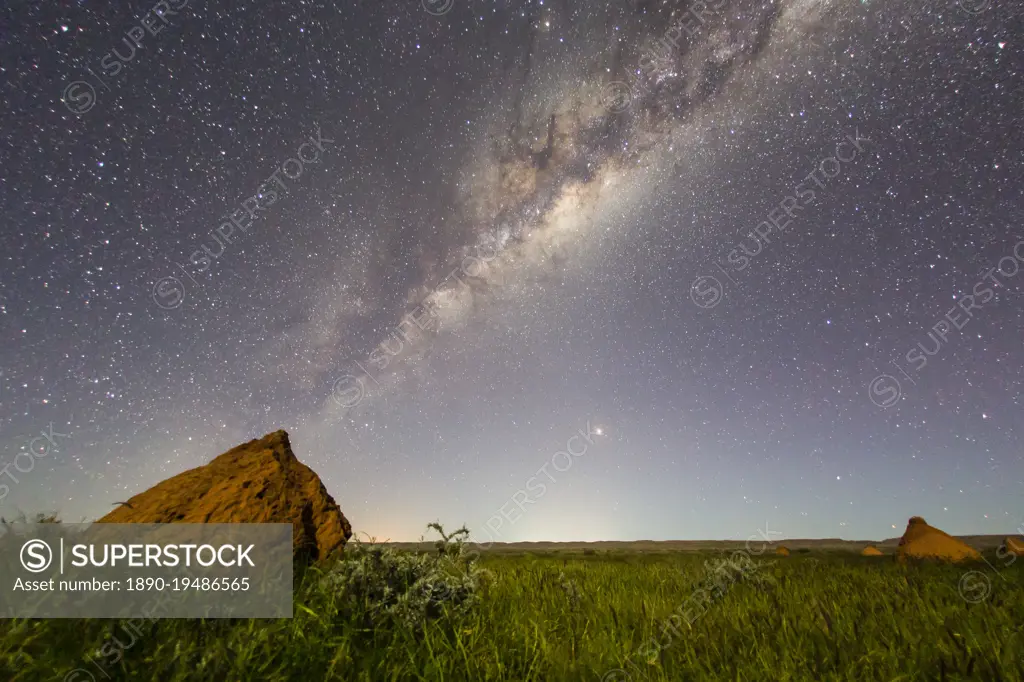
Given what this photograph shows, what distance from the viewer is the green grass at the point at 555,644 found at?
7.99ft

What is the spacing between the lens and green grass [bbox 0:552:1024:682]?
244cm

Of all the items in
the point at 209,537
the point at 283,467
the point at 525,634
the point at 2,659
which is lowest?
the point at 525,634

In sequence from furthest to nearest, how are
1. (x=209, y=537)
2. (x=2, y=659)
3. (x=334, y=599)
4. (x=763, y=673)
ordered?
1. (x=209, y=537)
2. (x=334, y=599)
3. (x=763, y=673)
4. (x=2, y=659)

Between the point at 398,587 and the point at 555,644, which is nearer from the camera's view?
the point at 555,644

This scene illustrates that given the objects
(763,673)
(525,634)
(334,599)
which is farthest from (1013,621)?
(334,599)

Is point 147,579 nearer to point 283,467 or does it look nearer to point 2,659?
point 2,659

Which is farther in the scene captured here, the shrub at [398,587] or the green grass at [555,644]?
the shrub at [398,587]

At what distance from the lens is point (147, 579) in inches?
131

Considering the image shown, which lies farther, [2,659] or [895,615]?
[895,615]

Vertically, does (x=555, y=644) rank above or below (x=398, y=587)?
below

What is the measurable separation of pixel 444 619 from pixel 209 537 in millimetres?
2844

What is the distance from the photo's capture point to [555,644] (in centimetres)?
338

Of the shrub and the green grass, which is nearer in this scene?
the green grass

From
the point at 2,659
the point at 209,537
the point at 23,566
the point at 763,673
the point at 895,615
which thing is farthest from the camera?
the point at 209,537
